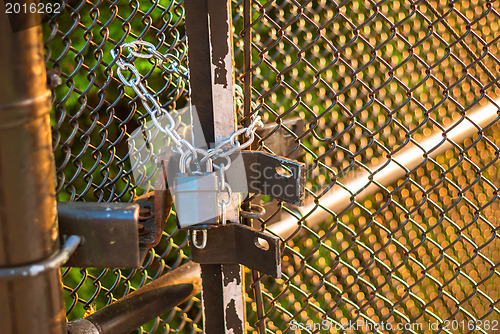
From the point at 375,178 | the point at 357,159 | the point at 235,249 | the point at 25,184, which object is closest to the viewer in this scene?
the point at 25,184

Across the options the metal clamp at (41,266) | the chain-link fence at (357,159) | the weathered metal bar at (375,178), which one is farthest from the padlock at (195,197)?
the weathered metal bar at (375,178)

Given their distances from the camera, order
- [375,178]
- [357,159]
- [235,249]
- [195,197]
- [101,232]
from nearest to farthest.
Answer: [101,232] → [195,197] → [235,249] → [375,178] → [357,159]

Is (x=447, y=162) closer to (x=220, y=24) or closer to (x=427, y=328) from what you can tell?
(x=427, y=328)

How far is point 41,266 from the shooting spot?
0.83 metres

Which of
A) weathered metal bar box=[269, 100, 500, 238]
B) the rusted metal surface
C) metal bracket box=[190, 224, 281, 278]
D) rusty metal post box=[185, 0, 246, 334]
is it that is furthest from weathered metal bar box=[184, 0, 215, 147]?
weathered metal bar box=[269, 100, 500, 238]

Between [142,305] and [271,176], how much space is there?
49cm

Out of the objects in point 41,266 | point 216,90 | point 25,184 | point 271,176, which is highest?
point 216,90

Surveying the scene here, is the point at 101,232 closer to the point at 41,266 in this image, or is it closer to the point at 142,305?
the point at 41,266

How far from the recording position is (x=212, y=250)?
1.32 meters

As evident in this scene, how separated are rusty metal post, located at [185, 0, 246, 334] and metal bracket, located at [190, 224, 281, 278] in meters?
0.04

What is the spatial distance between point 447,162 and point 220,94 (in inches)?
137

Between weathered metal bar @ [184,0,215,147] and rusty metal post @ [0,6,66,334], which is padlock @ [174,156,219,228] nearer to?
weathered metal bar @ [184,0,215,147]

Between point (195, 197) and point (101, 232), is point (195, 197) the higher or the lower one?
A: the higher one

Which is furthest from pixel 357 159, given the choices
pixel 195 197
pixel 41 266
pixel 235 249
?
pixel 41 266
